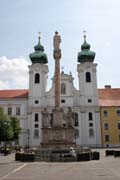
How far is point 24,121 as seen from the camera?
209ft

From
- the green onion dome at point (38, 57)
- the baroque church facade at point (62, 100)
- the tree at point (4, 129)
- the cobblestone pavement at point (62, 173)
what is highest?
the green onion dome at point (38, 57)

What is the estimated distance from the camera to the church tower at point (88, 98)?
201 feet

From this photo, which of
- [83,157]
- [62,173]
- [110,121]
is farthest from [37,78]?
[62,173]

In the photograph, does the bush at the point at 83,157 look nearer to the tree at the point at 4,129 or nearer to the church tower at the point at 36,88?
the tree at the point at 4,129

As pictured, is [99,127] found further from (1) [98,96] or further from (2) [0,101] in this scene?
(2) [0,101]

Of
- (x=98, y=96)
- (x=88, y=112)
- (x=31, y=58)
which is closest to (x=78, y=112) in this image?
(x=88, y=112)

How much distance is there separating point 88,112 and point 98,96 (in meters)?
4.67

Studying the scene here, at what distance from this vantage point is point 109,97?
67438 millimetres

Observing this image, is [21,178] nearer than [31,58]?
Yes

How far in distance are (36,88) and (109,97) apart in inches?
672

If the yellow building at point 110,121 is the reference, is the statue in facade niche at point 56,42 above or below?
above

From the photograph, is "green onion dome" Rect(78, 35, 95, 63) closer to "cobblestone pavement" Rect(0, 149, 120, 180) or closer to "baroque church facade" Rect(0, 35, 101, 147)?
"baroque church facade" Rect(0, 35, 101, 147)

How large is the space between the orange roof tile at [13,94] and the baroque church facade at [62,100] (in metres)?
0.11

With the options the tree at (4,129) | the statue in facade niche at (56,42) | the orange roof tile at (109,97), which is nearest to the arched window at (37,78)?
the orange roof tile at (109,97)
